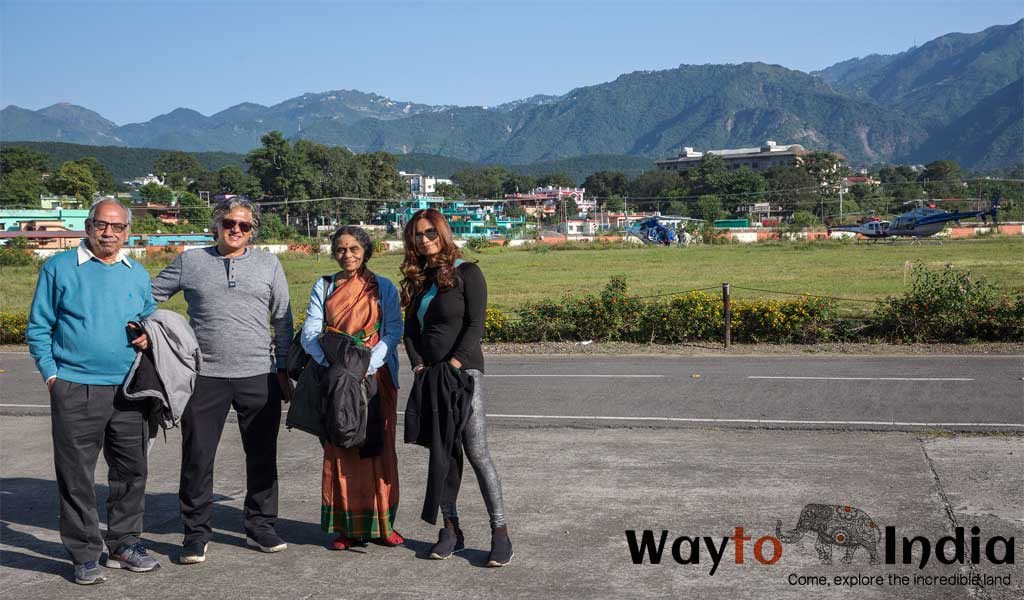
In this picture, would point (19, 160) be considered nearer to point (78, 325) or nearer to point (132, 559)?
point (78, 325)

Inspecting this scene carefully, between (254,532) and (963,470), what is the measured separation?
4774 millimetres

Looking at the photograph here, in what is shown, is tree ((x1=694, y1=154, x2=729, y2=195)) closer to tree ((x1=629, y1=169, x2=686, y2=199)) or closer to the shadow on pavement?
tree ((x1=629, y1=169, x2=686, y2=199))

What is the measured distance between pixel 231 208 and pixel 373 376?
1.23m

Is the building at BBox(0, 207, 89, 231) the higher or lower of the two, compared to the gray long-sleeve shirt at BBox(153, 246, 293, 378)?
higher

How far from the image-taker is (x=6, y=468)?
754 centimetres

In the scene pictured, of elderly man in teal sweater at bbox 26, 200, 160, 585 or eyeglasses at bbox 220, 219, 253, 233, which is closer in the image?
elderly man in teal sweater at bbox 26, 200, 160, 585

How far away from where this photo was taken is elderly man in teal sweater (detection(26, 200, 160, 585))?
4793mm

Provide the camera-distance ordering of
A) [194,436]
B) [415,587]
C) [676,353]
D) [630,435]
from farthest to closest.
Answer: [676,353], [630,435], [194,436], [415,587]

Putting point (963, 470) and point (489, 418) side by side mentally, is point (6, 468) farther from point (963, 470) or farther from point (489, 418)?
point (963, 470)

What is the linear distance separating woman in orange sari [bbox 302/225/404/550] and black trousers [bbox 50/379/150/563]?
3.24ft

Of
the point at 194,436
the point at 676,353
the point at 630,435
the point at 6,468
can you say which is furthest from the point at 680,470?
the point at 676,353

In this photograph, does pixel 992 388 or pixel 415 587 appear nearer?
pixel 415 587

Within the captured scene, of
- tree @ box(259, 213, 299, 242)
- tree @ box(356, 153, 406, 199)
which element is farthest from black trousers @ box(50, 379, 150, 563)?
tree @ box(356, 153, 406, 199)

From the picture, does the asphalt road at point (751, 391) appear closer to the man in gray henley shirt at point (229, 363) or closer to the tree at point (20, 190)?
the man in gray henley shirt at point (229, 363)
